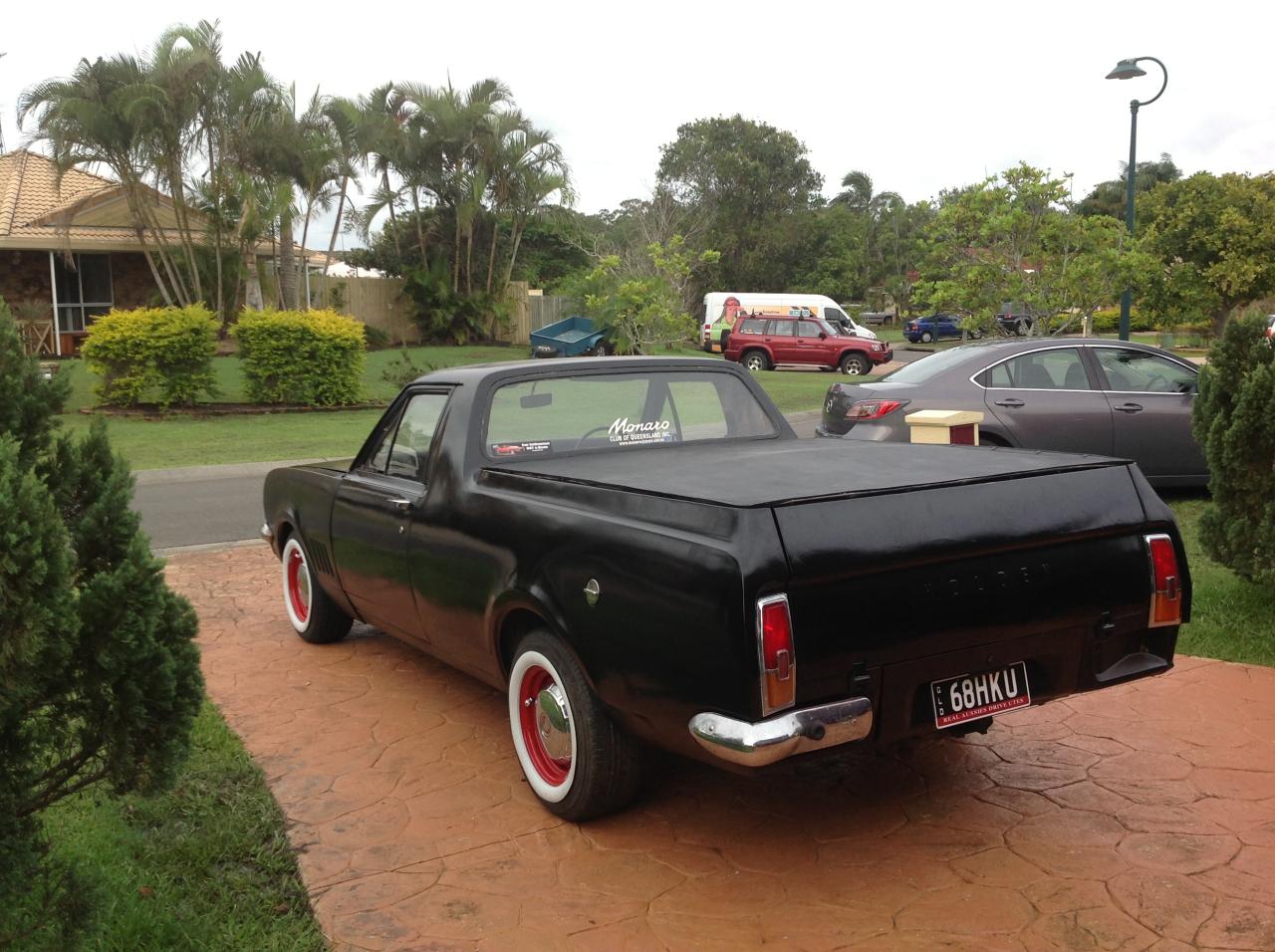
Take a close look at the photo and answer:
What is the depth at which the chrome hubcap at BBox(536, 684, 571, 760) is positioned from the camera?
12.8 ft

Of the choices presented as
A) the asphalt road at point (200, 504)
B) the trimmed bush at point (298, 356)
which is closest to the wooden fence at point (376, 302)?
the trimmed bush at point (298, 356)

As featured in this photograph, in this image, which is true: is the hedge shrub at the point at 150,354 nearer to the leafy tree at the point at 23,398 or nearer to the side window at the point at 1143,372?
the side window at the point at 1143,372

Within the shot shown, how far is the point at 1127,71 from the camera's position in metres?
18.5

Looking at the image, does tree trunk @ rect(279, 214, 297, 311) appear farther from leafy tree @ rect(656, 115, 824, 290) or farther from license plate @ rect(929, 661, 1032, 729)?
leafy tree @ rect(656, 115, 824, 290)

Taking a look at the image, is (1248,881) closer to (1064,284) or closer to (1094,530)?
(1094,530)

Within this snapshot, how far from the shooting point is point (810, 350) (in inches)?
1337

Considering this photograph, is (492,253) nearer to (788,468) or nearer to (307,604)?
(307,604)

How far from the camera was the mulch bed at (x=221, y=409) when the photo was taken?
19266 millimetres

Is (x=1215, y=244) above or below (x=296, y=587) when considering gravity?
above

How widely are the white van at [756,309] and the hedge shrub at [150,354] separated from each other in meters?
23.0

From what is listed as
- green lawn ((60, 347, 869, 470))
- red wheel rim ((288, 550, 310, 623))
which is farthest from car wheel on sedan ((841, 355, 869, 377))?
red wheel rim ((288, 550, 310, 623))

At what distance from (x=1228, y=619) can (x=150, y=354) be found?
58.0 ft

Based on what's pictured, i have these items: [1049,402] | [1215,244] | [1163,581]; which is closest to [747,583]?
[1163,581]

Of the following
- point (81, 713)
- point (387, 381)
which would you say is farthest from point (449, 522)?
point (387, 381)
